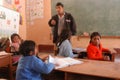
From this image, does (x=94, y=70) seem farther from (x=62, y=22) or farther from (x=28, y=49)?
(x=62, y=22)

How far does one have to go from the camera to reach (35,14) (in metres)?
6.05

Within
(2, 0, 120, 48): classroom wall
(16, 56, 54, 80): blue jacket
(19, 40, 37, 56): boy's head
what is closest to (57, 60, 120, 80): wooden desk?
(16, 56, 54, 80): blue jacket

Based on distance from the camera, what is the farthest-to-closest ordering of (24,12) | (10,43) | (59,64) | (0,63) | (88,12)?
1. (24,12)
2. (88,12)
3. (10,43)
4. (0,63)
5. (59,64)

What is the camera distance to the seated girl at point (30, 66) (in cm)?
201

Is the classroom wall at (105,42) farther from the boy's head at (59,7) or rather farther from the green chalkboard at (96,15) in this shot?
the boy's head at (59,7)

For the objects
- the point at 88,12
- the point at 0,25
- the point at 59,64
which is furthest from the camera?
the point at 88,12

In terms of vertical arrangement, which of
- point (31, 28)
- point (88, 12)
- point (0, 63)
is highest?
point (88, 12)

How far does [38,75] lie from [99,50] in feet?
4.56

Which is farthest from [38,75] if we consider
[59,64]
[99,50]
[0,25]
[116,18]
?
[116,18]

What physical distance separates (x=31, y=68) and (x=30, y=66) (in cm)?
2

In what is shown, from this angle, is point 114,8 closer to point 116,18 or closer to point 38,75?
point 116,18

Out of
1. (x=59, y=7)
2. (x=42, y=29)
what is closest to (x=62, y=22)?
(x=59, y=7)

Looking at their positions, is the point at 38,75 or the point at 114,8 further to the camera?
the point at 114,8

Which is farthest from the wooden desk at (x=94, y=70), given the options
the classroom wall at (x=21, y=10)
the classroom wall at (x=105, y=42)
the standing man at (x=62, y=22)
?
the classroom wall at (x=21, y=10)
